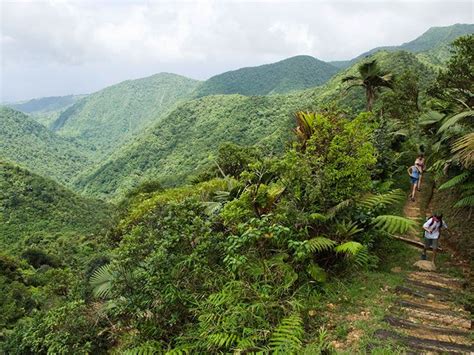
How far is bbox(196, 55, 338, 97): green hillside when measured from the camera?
176375 millimetres

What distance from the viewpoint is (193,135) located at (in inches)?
3725

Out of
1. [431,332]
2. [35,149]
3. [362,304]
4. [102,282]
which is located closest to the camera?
[431,332]

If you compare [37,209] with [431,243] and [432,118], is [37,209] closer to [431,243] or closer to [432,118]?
[432,118]

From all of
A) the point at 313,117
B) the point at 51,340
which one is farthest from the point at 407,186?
the point at 51,340

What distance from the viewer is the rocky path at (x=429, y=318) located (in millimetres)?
4168

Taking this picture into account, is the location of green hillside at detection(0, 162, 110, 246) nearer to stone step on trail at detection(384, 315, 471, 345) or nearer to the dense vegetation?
the dense vegetation

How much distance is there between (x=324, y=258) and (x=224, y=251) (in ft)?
5.30

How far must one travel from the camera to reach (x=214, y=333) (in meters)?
4.23

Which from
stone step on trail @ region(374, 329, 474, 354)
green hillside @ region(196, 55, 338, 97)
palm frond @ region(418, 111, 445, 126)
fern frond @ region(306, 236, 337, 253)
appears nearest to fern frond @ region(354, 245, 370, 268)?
fern frond @ region(306, 236, 337, 253)

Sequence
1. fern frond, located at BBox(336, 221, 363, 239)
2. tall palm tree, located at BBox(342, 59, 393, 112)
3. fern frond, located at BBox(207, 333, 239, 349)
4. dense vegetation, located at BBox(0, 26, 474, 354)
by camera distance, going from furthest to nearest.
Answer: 1. tall palm tree, located at BBox(342, 59, 393, 112)
2. fern frond, located at BBox(336, 221, 363, 239)
3. dense vegetation, located at BBox(0, 26, 474, 354)
4. fern frond, located at BBox(207, 333, 239, 349)

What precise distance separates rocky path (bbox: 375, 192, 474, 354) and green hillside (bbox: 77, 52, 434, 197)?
70.6 m

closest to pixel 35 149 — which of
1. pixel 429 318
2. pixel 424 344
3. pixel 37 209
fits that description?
pixel 37 209

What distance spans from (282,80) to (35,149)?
10787cm

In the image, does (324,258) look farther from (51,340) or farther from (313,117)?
(51,340)
